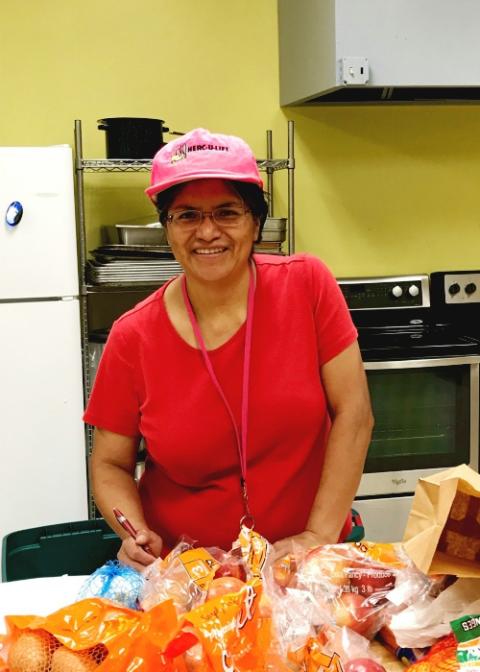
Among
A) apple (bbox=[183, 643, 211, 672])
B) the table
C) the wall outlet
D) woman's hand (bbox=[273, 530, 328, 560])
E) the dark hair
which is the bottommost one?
the table

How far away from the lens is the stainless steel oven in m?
2.85

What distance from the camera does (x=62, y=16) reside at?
3.06 m

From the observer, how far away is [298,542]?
1.44 m

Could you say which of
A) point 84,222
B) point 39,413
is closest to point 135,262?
point 84,222

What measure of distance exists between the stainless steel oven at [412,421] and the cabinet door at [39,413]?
3.26 feet

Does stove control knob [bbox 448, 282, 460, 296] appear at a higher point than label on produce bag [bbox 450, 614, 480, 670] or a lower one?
higher

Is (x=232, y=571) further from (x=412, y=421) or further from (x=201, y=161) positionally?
(x=412, y=421)

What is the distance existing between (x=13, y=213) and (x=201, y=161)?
137 cm

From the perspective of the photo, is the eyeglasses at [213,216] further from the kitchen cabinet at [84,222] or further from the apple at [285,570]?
the kitchen cabinet at [84,222]

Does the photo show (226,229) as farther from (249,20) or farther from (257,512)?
(249,20)

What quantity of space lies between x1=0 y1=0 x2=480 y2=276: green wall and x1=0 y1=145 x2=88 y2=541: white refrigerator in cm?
57

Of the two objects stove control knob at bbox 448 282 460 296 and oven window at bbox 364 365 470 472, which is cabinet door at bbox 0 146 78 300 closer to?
oven window at bbox 364 365 470 472

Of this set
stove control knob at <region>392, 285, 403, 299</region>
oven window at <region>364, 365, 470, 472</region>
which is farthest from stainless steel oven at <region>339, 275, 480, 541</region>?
stove control knob at <region>392, 285, 403, 299</region>

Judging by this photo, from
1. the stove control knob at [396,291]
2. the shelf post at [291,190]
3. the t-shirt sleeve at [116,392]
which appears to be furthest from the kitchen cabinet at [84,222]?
the t-shirt sleeve at [116,392]
